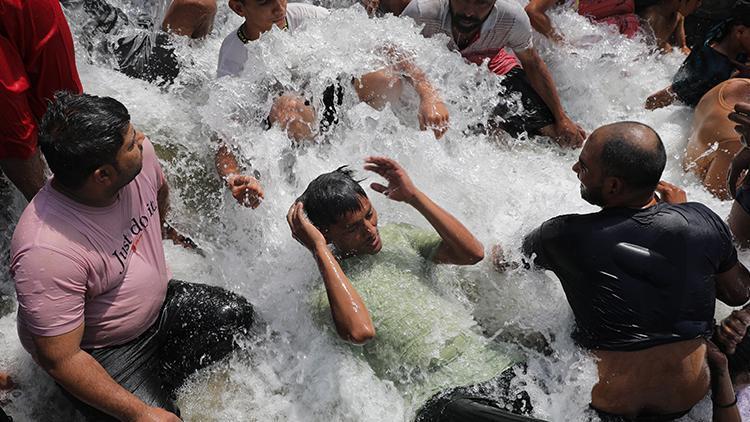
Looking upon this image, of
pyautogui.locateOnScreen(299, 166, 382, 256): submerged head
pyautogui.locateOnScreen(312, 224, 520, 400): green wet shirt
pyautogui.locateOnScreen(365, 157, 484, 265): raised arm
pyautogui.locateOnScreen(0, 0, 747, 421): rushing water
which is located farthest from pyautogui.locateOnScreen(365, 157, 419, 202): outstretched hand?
pyautogui.locateOnScreen(0, 0, 747, 421): rushing water

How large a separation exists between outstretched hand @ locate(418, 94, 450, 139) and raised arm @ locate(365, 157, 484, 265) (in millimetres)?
1123

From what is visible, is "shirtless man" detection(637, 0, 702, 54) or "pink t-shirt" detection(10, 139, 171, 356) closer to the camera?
"pink t-shirt" detection(10, 139, 171, 356)

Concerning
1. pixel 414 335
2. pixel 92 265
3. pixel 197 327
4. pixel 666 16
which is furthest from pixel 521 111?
pixel 92 265

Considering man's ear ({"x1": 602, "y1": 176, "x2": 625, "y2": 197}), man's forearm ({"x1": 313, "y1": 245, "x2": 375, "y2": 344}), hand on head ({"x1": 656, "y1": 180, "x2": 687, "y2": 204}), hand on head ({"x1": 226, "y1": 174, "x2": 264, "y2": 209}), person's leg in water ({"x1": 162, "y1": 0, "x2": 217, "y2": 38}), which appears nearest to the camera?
man's ear ({"x1": 602, "y1": 176, "x2": 625, "y2": 197})

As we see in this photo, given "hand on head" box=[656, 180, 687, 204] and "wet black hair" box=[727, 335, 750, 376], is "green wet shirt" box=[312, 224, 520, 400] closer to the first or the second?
"wet black hair" box=[727, 335, 750, 376]

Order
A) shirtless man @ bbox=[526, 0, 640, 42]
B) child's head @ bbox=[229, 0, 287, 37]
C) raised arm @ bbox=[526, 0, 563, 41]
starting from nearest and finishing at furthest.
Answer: child's head @ bbox=[229, 0, 287, 37], raised arm @ bbox=[526, 0, 563, 41], shirtless man @ bbox=[526, 0, 640, 42]

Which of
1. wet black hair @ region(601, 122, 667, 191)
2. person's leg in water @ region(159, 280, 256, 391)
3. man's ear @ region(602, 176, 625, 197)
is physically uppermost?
wet black hair @ region(601, 122, 667, 191)

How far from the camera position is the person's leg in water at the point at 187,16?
500cm

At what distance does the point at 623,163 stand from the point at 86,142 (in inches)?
81.6

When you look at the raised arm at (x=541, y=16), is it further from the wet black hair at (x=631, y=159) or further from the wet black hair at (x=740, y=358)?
the wet black hair at (x=740, y=358)

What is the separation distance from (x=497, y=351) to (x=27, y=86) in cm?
259

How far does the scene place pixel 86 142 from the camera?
2549 millimetres

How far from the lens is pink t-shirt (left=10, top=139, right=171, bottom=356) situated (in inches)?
99.0

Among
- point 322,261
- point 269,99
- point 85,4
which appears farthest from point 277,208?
point 85,4
